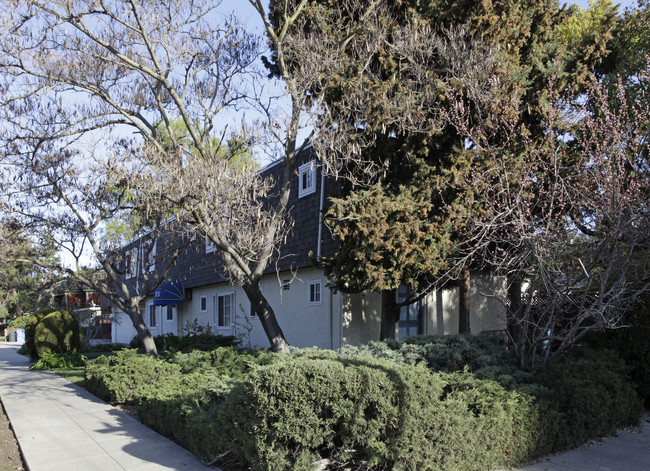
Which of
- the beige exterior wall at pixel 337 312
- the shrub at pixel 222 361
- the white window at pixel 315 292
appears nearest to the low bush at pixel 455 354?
the shrub at pixel 222 361

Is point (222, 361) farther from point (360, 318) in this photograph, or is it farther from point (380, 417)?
point (380, 417)

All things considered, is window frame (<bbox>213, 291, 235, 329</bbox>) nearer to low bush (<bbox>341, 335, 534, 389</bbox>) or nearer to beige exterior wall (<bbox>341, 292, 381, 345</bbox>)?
beige exterior wall (<bbox>341, 292, 381, 345</bbox>)

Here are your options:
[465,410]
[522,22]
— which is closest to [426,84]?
[522,22]

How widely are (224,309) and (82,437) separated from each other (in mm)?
12019

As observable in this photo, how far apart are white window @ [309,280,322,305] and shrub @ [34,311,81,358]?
9918 mm

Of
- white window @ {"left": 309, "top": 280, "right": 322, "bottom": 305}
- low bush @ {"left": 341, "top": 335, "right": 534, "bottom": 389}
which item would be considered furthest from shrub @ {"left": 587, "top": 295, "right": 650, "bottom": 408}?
white window @ {"left": 309, "top": 280, "right": 322, "bottom": 305}

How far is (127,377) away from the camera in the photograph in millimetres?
10219

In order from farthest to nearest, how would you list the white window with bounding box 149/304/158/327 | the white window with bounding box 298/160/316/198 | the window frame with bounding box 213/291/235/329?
1. the white window with bounding box 149/304/158/327
2. the window frame with bounding box 213/291/235/329
3. the white window with bounding box 298/160/316/198

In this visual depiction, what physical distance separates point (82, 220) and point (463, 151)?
930cm

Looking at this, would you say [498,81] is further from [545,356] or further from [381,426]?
[381,426]

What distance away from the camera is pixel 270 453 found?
536 cm

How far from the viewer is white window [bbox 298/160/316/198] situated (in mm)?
13966

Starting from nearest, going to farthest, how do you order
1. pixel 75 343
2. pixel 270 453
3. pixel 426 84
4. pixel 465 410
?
pixel 270 453
pixel 465 410
pixel 426 84
pixel 75 343

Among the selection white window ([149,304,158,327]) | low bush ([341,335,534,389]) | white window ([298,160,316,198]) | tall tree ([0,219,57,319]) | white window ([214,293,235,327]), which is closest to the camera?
low bush ([341,335,534,389])
